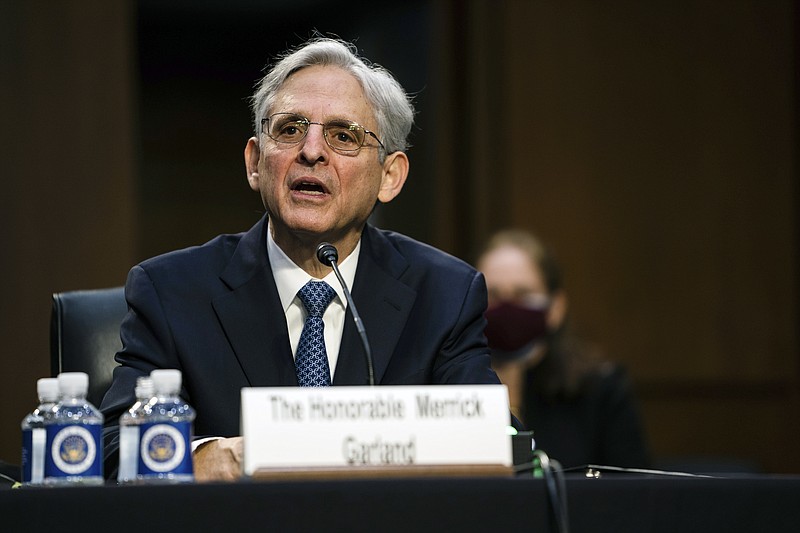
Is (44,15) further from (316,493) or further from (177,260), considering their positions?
(316,493)

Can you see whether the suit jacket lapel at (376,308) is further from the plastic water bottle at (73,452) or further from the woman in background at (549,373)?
the woman in background at (549,373)

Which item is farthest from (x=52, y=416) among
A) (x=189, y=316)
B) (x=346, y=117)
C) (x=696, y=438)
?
(x=696, y=438)

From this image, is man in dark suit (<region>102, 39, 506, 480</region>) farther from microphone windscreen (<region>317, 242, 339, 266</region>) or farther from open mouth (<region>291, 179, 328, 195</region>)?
microphone windscreen (<region>317, 242, 339, 266</region>)

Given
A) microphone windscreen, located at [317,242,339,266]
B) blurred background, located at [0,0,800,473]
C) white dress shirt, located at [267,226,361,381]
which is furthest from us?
blurred background, located at [0,0,800,473]

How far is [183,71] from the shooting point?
4949mm

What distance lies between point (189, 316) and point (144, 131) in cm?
317

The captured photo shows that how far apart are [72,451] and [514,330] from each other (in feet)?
7.49

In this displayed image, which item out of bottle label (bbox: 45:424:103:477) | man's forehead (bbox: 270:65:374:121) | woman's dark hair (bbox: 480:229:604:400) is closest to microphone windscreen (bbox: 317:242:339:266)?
man's forehead (bbox: 270:65:374:121)

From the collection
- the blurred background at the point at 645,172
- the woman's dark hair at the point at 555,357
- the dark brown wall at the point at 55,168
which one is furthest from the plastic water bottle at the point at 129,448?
the blurred background at the point at 645,172

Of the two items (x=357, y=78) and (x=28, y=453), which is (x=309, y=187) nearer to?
(x=357, y=78)

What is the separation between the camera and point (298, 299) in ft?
6.82

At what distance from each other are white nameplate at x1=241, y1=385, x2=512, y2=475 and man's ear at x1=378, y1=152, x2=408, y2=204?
100 cm

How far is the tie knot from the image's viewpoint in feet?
6.69

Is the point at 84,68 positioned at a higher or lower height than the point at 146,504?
higher
